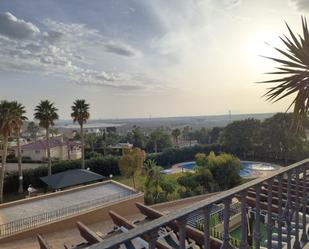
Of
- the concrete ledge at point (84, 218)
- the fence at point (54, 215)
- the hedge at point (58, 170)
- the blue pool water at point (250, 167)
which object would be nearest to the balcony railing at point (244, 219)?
the concrete ledge at point (84, 218)

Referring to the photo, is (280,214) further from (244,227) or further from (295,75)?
(295,75)

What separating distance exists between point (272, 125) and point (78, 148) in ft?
111

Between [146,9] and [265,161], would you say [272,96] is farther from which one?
[265,161]

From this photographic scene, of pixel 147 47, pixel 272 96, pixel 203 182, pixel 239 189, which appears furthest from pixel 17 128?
pixel 239 189

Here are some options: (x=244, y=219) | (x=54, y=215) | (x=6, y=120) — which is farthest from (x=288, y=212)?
(x=6, y=120)

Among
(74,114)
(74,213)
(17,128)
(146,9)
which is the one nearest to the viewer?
(146,9)

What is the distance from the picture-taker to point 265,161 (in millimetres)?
39656

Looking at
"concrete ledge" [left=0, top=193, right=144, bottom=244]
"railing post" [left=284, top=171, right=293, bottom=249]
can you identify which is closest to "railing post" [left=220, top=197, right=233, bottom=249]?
"railing post" [left=284, top=171, right=293, bottom=249]

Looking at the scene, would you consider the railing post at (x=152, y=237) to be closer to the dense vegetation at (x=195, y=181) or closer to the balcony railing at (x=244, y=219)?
the balcony railing at (x=244, y=219)

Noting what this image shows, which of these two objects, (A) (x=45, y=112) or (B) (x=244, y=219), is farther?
(A) (x=45, y=112)

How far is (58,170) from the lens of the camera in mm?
30516

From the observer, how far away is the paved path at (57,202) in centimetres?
1414

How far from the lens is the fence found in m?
12.6

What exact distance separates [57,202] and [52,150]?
34986 millimetres
